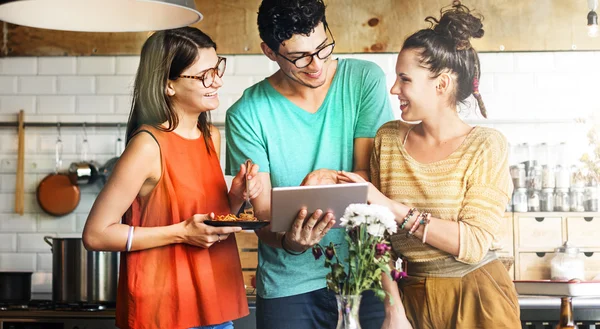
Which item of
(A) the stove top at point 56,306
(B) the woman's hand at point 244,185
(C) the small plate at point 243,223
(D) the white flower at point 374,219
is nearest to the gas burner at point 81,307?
(A) the stove top at point 56,306

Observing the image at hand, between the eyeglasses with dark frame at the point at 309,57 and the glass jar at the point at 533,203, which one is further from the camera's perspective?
the glass jar at the point at 533,203

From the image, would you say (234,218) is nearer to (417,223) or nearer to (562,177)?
(417,223)

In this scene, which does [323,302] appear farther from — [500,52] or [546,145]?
[546,145]

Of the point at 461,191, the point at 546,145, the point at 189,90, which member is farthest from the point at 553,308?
the point at 189,90

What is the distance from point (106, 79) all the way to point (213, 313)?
101 inches

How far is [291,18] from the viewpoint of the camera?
3359 millimetres

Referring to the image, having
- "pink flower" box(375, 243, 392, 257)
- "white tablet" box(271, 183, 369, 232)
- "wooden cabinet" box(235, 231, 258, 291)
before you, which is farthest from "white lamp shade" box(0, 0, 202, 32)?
"wooden cabinet" box(235, 231, 258, 291)

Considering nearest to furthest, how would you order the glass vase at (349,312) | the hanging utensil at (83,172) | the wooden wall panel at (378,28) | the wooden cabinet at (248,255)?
the glass vase at (349,312), the wooden wall panel at (378,28), the wooden cabinet at (248,255), the hanging utensil at (83,172)

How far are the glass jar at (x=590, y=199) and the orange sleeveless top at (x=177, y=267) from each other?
227cm

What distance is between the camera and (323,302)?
11.0 ft

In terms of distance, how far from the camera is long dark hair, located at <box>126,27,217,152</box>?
340 cm

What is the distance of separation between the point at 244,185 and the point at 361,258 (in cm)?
93

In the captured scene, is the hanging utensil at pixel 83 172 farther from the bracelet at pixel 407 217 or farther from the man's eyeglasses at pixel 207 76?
the bracelet at pixel 407 217

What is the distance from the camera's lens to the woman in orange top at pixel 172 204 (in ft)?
10.6
